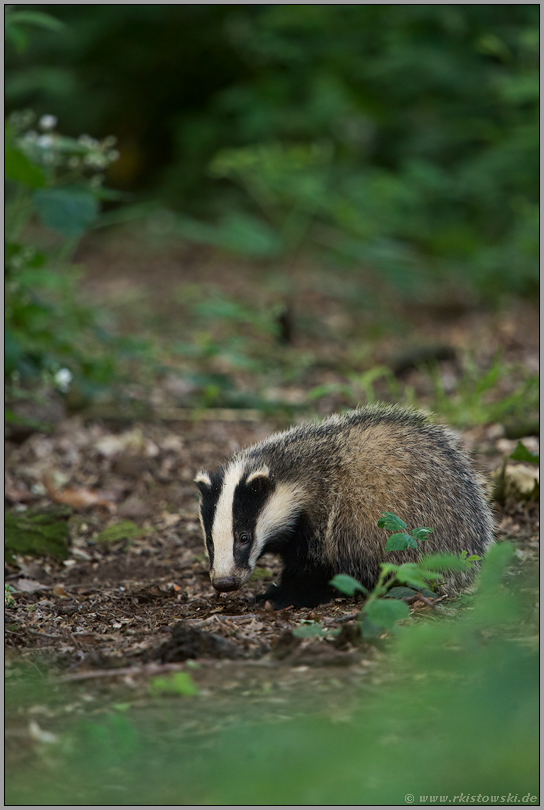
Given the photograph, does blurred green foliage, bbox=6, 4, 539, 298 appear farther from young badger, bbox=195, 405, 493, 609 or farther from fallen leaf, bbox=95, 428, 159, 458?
young badger, bbox=195, 405, 493, 609

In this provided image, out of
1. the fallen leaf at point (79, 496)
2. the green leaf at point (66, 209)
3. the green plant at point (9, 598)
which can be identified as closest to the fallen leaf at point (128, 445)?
the fallen leaf at point (79, 496)

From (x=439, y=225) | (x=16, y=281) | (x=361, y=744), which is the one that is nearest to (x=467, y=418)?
(x=16, y=281)

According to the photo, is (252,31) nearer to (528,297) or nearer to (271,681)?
(528,297)

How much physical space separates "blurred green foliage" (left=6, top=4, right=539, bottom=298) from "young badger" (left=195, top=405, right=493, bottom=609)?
5732mm

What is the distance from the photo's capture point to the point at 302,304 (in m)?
12.2

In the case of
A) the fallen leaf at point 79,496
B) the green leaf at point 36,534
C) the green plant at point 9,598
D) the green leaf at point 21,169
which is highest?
the green leaf at point 21,169

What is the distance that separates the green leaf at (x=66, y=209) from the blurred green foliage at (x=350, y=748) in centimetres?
439

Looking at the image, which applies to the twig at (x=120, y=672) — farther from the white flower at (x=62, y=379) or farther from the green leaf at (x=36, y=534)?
the white flower at (x=62, y=379)

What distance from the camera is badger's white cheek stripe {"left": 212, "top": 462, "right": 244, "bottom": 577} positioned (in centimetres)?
478

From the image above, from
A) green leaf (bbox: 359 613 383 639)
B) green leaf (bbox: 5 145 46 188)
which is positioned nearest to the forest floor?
green leaf (bbox: 359 613 383 639)

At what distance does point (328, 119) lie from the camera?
13203 millimetres

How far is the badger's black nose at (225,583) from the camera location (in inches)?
187

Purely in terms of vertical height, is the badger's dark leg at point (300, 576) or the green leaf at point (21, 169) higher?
the green leaf at point (21, 169)

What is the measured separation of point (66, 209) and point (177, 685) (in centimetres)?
480
